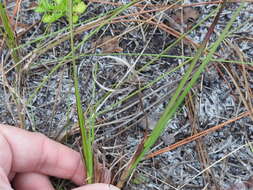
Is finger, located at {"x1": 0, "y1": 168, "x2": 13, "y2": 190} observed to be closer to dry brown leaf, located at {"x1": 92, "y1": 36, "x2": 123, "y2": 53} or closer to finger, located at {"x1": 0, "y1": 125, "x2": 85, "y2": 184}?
finger, located at {"x1": 0, "y1": 125, "x2": 85, "y2": 184}

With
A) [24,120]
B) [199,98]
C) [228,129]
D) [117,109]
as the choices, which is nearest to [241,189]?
[228,129]

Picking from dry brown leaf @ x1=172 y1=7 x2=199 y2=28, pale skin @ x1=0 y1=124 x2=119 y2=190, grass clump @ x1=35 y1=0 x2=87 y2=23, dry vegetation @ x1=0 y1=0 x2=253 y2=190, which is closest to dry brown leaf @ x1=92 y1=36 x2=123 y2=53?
dry vegetation @ x1=0 y1=0 x2=253 y2=190

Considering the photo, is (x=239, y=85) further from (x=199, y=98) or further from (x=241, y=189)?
(x=241, y=189)

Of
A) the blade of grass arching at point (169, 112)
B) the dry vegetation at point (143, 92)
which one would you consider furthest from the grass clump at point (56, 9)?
the blade of grass arching at point (169, 112)

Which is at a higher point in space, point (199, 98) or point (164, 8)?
point (164, 8)

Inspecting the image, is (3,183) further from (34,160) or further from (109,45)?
(109,45)

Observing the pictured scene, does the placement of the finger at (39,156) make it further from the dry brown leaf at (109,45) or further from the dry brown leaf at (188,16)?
the dry brown leaf at (188,16)

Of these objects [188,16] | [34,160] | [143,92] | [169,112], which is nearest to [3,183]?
[34,160]
